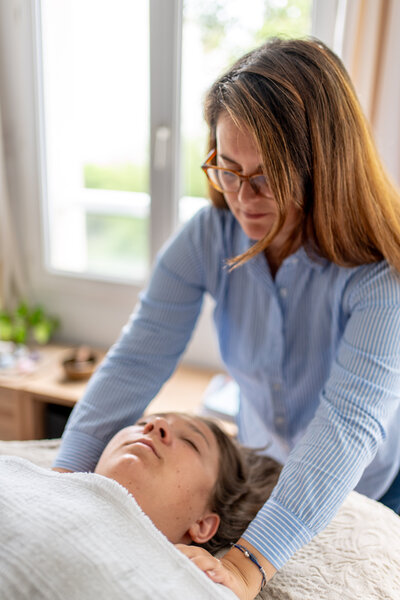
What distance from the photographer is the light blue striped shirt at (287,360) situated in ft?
3.36

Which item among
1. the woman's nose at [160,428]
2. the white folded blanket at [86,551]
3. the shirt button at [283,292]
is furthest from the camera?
the shirt button at [283,292]

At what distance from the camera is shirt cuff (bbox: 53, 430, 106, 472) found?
123 cm

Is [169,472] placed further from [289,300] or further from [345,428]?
[289,300]

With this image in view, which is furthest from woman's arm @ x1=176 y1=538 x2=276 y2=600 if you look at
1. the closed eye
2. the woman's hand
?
the closed eye

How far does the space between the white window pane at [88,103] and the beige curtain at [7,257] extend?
17 centimetres

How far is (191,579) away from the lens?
84cm

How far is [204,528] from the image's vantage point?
1139mm

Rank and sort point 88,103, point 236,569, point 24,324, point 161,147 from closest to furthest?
point 236,569, point 161,147, point 88,103, point 24,324

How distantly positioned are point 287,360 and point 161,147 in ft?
4.02

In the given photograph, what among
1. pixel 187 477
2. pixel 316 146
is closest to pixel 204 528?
pixel 187 477

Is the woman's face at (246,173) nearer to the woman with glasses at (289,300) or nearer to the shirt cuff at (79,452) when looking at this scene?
the woman with glasses at (289,300)

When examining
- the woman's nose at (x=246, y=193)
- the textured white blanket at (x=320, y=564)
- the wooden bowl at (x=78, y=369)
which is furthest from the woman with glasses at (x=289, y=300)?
the wooden bowl at (x=78, y=369)

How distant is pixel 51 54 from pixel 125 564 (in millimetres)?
2190

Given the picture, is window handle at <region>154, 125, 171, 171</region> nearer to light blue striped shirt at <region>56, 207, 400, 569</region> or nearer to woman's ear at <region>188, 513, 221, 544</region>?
light blue striped shirt at <region>56, 207, 400, 569</region>
